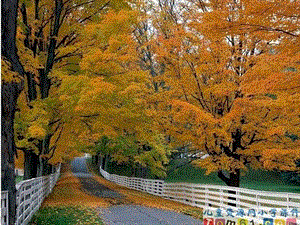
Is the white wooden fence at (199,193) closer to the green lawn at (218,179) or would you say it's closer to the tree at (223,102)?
the tree at (223,102)

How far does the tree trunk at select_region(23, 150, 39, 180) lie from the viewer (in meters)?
17.2

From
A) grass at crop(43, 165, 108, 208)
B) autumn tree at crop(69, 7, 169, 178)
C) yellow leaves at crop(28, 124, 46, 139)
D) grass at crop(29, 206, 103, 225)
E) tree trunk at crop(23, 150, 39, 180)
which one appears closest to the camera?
grass at crop(29, 206, 103, 225)

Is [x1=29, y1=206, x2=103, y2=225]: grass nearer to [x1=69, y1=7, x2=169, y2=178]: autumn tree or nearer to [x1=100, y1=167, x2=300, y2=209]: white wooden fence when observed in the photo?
[x1=69, y1=7, x2=169, y2=178]: autumn tree

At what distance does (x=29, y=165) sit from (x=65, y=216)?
19.1ft

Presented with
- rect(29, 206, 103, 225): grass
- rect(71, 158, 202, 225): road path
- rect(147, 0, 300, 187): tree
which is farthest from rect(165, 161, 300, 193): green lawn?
rect(29, 206, 103, 225): grass

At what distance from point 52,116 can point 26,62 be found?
3.02 metres

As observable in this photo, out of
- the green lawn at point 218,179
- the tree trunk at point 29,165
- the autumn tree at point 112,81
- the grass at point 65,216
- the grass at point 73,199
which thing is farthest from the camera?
the green lawn at point 218,179

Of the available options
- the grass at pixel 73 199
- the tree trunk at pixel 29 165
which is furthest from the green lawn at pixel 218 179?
the tree trunk at pixel 29 165

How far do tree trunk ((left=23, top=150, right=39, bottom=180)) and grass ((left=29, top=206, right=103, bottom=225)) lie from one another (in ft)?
10.1

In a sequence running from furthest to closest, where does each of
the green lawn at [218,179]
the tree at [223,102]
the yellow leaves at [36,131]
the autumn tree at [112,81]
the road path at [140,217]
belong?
1. the green lawn at [218,179]
2. the tree at [223,102]
3. the autumn tree at [112,81]
4. the yellow leaves at [36,131]
5. the road path at [140,217]

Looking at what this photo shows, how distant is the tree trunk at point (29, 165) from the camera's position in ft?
56.3

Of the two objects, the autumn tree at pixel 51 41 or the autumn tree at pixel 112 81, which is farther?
the autumn tree at pixel 51 41

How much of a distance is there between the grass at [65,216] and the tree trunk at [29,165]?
10.1 feet

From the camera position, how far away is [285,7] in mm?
8070
